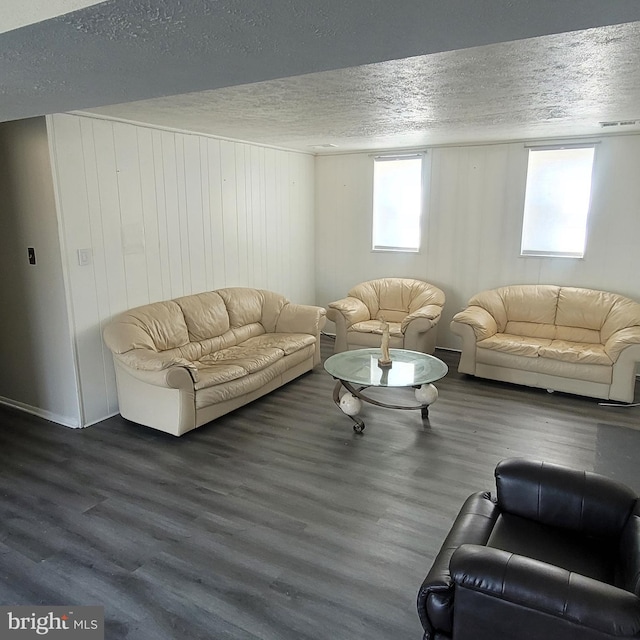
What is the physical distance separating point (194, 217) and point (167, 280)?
0.69 m

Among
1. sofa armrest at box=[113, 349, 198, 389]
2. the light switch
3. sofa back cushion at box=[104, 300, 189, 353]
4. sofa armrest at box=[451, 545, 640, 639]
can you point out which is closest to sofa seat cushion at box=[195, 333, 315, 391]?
sofa armrest at box=[113, 349, 198, 389]

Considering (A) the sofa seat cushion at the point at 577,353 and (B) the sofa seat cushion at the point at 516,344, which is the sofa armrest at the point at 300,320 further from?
(A) the sofa seat cushion at the point at 577,353

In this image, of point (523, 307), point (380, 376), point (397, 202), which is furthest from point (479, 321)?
point (397, 202)

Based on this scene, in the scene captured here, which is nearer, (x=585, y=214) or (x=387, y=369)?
(x=387, y=369)

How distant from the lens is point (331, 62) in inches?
56.8

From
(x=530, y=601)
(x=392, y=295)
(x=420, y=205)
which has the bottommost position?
(x=530, y=601)

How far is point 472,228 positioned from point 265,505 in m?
4.12

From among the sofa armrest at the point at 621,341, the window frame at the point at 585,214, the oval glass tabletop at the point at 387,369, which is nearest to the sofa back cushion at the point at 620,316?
the sofa armrest at the point at 621,341

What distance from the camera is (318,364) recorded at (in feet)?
17.7

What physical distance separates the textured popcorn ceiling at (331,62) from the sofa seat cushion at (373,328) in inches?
84.1

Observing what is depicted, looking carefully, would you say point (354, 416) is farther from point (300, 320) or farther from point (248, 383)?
point (300, 320)

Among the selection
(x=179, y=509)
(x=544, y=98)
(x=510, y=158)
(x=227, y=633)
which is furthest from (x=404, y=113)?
(x=227, y=633)

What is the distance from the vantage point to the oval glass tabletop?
3720 millimetres

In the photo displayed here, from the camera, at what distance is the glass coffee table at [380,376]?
3738 mm
